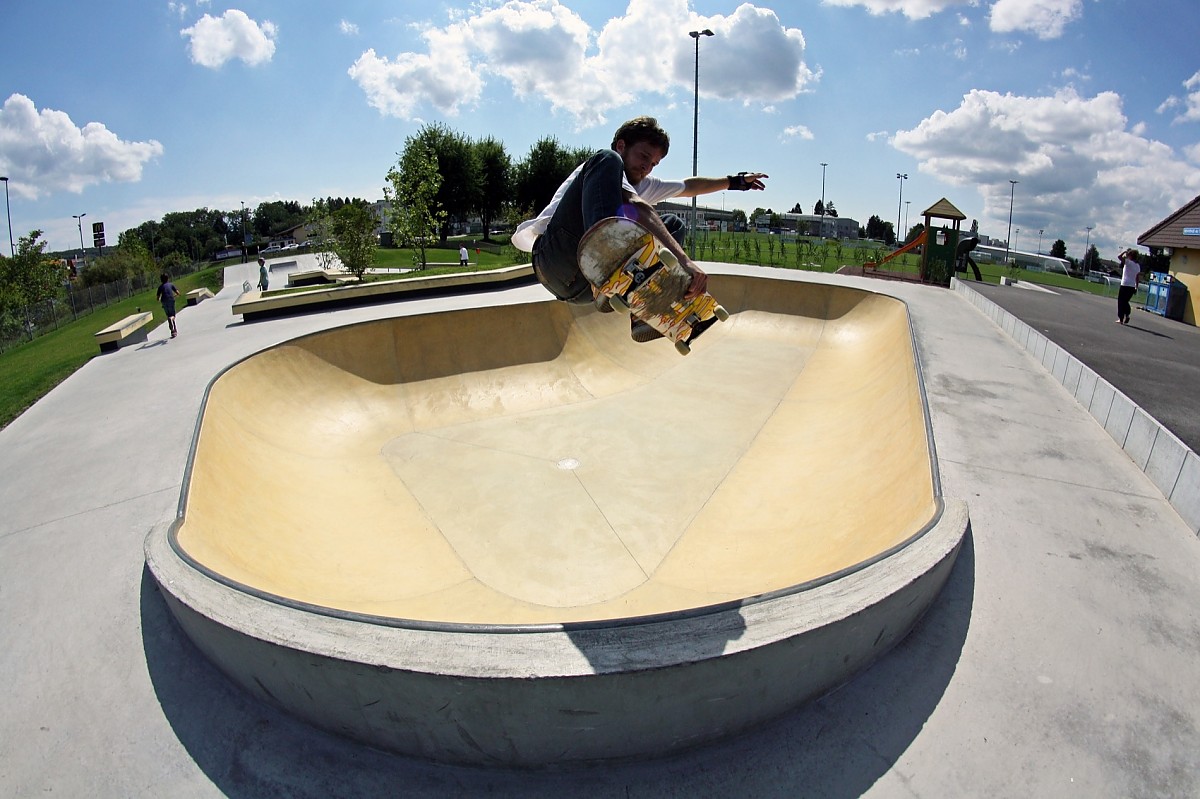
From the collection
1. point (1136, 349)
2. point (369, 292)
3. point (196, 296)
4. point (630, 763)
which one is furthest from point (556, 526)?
point (196, 296)

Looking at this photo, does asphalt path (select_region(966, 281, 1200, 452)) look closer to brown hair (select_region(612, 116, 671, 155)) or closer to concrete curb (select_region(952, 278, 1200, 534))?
concrete curb (select_region(952, 278, 1200, 534))

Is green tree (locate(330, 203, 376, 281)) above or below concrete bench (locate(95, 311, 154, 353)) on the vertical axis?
above

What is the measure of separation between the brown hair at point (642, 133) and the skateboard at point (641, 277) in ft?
2.46

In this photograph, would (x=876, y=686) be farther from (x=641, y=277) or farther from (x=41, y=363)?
(x=41, y=363)

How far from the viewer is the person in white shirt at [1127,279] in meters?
11.9

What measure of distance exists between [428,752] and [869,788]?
2.00 metres

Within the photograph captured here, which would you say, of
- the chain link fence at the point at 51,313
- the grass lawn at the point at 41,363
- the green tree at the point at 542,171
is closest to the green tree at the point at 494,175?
the green tree at the point at 542,171

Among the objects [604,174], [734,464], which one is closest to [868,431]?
[734,464]

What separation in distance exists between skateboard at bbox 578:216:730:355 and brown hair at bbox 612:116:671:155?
2.46ft

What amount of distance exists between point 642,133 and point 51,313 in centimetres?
2557

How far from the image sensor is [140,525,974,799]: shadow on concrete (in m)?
2.73

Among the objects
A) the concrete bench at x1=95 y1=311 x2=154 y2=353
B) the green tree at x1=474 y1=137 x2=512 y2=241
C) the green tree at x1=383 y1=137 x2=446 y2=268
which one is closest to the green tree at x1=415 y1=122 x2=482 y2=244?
the green tree at x1=474 y1=137 x2=512 y2=241

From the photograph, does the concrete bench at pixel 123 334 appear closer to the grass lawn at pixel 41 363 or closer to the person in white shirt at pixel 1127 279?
the grass lawn at pixel 41 363

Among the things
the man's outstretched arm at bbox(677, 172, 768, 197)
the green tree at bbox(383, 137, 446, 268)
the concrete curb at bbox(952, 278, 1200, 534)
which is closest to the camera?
the concrete curb at bbox(952, 278, 1200, 534)
